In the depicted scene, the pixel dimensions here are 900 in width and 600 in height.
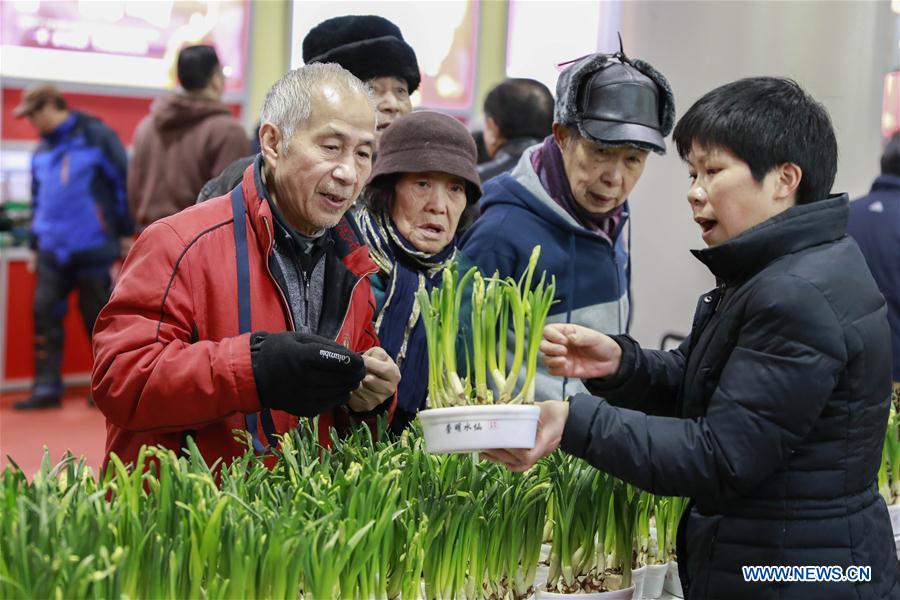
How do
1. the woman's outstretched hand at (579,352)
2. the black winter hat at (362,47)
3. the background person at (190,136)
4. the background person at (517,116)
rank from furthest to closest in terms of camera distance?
the background person at (190,136) < the background person at (517,116) < the black winter hat at (362,47) < the woman's outstretched hand at (579,352)

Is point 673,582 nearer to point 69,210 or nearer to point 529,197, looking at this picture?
point 529,197

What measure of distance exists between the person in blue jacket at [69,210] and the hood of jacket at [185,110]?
1.30 m

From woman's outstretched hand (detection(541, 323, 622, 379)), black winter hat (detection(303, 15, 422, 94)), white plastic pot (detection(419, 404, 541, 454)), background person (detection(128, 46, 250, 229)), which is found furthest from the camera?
background person (detection(128, 46, 250, 229))

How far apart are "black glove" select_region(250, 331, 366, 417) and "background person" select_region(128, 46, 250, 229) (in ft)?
10.8

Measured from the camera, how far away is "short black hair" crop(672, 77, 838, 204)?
5.46 feet

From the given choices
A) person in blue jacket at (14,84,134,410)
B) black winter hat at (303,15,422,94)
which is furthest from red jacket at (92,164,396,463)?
person in blue jacket at (14,84,134,410)

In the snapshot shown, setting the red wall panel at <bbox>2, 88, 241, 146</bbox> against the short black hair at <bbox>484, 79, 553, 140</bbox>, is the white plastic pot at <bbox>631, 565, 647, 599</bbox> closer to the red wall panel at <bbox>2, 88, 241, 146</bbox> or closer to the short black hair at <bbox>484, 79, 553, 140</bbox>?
the short black hair at <bbox>484, 79, 553, 140</bbox>

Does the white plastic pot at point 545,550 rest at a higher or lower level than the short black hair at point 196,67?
lower

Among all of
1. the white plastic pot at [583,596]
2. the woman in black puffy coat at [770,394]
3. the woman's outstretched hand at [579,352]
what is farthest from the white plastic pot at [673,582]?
the woman's outstretched hand at [579,352]

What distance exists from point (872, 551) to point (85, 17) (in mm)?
6477

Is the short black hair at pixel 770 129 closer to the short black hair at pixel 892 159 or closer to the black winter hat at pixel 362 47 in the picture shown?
the black winter hat at pixel 362 47

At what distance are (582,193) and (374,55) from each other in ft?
2.22

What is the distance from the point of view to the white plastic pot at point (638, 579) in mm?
2029

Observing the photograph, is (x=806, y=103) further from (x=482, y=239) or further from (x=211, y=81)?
(x=211, y=81)
